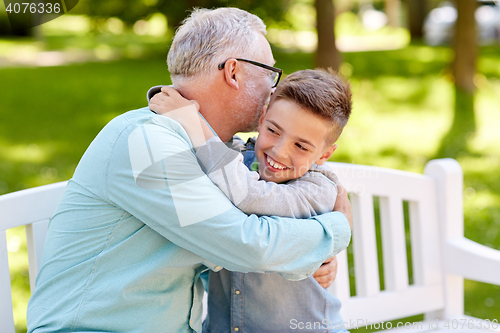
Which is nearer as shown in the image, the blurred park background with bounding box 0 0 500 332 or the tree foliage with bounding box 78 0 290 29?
the blurred park background with bounding box 0 0 500 332

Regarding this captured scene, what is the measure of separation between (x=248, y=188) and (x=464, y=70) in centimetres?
1008

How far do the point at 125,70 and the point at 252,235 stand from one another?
38.4 ft

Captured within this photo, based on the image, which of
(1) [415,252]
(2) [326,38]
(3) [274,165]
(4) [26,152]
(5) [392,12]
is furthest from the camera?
(5) [392,12]

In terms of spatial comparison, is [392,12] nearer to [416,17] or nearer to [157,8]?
[416,17]

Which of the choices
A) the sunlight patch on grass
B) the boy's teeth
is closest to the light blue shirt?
the boy's teeth

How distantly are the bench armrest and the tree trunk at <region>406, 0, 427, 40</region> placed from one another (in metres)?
20.2

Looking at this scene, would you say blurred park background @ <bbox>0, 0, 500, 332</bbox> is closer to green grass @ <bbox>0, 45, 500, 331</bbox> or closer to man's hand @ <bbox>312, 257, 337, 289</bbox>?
green grass @ <bbox>0, 45, 500, 331</bbox>

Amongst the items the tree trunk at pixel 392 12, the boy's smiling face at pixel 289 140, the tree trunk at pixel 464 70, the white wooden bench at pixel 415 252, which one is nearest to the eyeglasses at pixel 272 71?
the boy's smiling face at pixel 289 140

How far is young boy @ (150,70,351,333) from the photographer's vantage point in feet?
6.12

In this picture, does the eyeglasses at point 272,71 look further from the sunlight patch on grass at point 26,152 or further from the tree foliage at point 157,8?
the tree foliage at point 157,8

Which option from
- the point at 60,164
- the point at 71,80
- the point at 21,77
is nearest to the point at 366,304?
the point at 60,164

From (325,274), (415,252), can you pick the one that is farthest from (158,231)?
(415,252)

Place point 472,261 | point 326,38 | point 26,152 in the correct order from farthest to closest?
point 326,38 < point 26,152 < point 472,261

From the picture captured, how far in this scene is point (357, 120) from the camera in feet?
30.2
